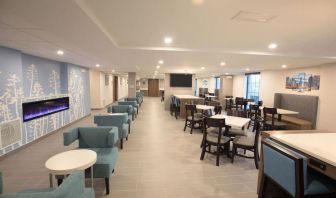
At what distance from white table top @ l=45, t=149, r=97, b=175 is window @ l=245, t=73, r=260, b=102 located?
355 inches

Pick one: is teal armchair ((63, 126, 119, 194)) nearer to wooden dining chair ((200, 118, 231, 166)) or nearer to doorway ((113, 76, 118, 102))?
wooden dining chair ((200, 118, 231, 166))

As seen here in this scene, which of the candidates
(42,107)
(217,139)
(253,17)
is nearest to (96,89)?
(42,107)

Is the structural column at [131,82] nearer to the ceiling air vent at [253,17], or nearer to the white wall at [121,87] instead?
the white wall at [121,87]

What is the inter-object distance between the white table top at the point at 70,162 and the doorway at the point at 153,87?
58.7 feet

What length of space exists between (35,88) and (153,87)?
51.2 feet

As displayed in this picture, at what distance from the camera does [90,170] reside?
2.17 m

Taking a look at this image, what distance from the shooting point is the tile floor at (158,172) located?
96.2 inches

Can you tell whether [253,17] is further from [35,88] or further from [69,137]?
[35,88]

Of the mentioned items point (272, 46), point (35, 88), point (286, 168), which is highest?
point (272, 46)

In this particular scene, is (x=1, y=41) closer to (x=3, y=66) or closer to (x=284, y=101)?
(x=3, y=66)

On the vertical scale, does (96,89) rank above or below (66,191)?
above

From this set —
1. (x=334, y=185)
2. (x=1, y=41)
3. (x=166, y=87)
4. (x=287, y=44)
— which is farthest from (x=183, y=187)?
(x=166, y=87)

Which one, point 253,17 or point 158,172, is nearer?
point 253,17

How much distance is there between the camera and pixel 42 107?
4656 mm
